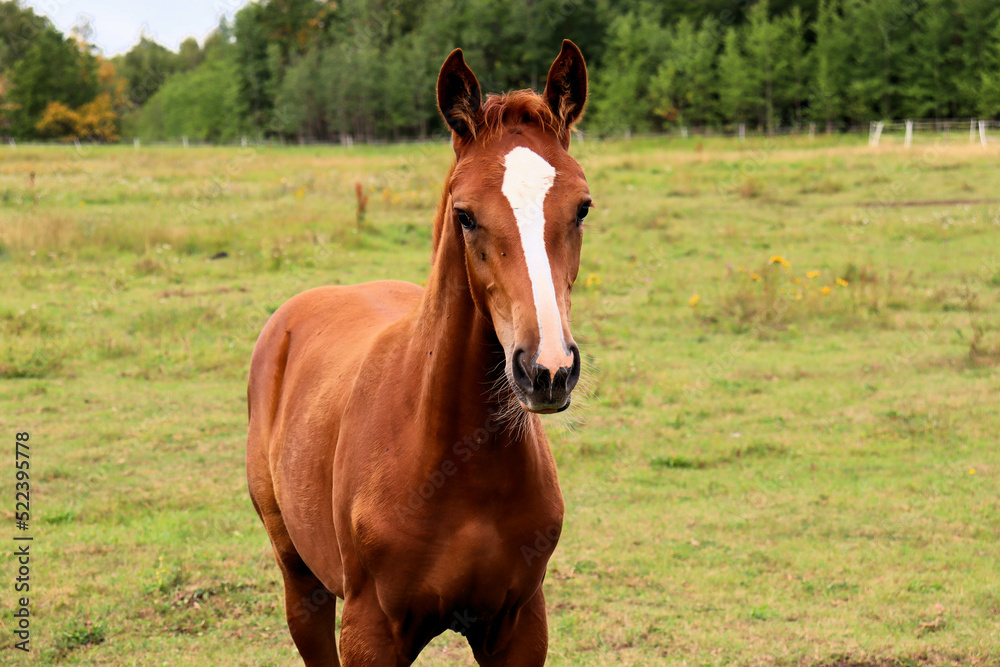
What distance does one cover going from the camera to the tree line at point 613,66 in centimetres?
4112

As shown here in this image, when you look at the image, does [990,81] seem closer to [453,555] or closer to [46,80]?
[453,555]

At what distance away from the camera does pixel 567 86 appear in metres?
2.47

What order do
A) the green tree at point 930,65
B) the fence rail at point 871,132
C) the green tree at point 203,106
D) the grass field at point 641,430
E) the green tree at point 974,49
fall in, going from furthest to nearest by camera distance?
the green tree at point 203,106 < the green tree at point 930,65 < the green tree at point 974,49 < the fence rail at point 871,132 < the grass field at point 641,430

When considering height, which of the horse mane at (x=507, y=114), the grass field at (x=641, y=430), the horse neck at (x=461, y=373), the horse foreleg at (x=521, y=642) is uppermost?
the horse mane at (x=507, y=114)

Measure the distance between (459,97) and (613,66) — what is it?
149 ft

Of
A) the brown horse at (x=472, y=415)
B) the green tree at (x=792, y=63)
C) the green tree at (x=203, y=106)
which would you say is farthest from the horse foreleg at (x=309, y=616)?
the green tree at (x=203, y=106)

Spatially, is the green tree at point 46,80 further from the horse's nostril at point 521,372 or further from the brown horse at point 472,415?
the horse's nostril at point 521,372

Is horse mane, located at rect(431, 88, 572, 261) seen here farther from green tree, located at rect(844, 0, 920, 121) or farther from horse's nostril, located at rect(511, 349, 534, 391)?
green tree, located at rect(844, 0, 920, 121)

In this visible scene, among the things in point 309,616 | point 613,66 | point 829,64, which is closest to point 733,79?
point 829,64

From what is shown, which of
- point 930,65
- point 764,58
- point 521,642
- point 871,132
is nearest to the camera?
point 521,642

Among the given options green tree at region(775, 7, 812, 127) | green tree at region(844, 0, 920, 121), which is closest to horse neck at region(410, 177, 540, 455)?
green tree at region(844, 0, 920, 121)

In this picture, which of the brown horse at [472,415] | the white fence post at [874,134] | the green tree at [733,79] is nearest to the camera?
the brown horse at [472,415]

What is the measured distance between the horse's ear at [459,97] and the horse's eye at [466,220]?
277 mm

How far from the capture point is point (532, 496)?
2502mm
